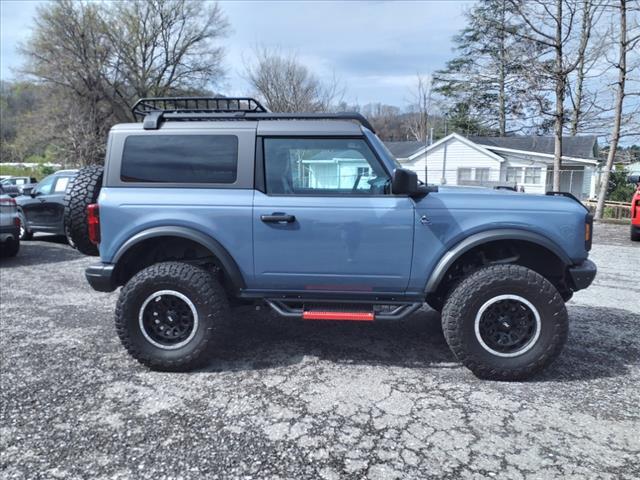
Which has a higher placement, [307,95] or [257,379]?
[307,95]

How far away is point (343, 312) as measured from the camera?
3.64 m

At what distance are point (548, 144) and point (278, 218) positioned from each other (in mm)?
29719

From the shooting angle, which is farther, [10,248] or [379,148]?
[10,248]

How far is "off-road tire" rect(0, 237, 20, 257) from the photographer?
8579mm

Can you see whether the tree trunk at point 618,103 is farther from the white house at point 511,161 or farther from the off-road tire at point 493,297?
the off-road tire at point 493,297

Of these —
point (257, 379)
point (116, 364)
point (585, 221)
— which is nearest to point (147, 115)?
point (116, 364)

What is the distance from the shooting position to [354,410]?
310 centimetres

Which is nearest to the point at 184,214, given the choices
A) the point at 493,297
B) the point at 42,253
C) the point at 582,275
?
the point at 493,297

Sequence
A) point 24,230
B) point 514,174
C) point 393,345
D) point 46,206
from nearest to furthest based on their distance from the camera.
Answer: point 393,345, point 46,206, point 24,230, point 514,174

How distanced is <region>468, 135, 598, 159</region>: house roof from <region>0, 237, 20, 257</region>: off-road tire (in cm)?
2580

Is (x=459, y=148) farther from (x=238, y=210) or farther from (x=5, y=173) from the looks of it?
(x=5, y=173)

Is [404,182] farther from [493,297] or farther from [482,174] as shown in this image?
[482,174]

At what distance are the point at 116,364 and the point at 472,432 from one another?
2853 mm

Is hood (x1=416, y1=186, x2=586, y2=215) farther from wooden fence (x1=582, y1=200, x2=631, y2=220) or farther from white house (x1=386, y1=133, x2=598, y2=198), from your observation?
white house (x1=386, y1=133, x2=598, y2=198)
